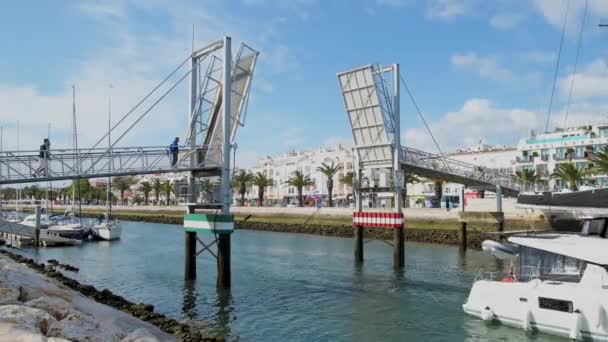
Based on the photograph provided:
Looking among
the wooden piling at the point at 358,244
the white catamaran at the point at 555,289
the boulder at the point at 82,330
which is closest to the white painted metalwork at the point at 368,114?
the wooden piling at the point at 358,244

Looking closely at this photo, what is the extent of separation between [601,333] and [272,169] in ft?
444

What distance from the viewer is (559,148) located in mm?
A: 89312

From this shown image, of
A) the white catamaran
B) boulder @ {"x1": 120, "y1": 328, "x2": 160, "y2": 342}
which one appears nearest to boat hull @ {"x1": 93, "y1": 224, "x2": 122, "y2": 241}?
the white catamaran

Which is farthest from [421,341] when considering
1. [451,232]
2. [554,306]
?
[451,232]

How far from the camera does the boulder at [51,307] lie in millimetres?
14209

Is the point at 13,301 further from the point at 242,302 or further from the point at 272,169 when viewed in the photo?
the point at 272,169

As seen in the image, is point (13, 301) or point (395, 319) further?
point (395, 319)

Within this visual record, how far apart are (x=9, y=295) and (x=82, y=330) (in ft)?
12.7

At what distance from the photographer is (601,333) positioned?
17.8 metres

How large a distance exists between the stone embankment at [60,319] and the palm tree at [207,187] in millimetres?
7354

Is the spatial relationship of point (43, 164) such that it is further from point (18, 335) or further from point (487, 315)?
point (487, 315)

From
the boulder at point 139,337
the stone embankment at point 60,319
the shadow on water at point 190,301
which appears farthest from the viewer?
the shadow on water at point 190,301

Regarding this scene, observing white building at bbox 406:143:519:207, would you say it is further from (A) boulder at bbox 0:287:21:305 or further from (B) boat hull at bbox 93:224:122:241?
(A) boulder at bbox 0:287:21:305

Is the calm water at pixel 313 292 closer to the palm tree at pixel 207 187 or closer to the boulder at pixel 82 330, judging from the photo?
the palm tree at pixel 207 187
